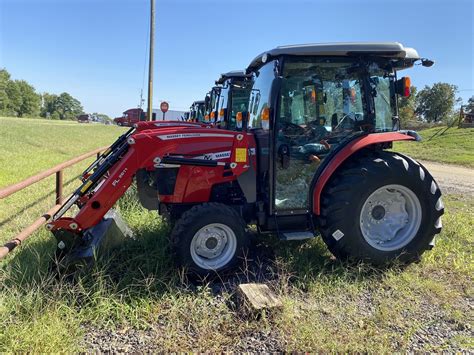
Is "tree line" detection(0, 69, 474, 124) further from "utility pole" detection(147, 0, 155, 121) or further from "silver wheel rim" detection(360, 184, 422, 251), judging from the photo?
"utility pole" detection(147, 0, 155, 121)

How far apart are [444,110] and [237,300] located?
53.5 metres

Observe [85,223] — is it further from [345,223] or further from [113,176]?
[345,223]

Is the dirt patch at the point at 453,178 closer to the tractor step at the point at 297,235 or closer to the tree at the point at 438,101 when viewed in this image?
the tractor step at the point at 297,235

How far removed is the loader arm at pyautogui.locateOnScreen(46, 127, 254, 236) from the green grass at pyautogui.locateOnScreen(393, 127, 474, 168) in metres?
12.3

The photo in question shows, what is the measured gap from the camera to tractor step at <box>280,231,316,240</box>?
374 centimetres

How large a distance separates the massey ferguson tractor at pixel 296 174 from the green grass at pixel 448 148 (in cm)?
1108

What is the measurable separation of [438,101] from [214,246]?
2087 inches

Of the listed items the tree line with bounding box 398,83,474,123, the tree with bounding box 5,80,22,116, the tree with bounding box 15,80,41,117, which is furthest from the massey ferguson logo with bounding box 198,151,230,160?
the tree with bounding box 15,80,41,117

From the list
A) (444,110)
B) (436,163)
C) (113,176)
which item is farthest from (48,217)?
(444,110)

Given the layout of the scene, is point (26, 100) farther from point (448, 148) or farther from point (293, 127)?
point (293, 127)

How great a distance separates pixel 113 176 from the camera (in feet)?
11.7

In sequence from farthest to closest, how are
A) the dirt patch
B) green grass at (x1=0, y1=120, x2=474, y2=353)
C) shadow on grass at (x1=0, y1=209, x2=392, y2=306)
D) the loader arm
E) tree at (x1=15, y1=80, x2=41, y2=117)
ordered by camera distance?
tree at (x1=15, y1=80, x2=41, y2=117) < the dirt patch < the loader arm < shadow on grass at (x1=0, y1=209, x2=392, y2=306) < green grass at (x1=0, y1=120, x2=474, y2=353)

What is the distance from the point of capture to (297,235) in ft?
12.5

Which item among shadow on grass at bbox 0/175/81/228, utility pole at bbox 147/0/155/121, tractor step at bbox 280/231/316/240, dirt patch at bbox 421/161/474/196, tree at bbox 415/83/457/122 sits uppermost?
tree at bbox 415/83/457/122
